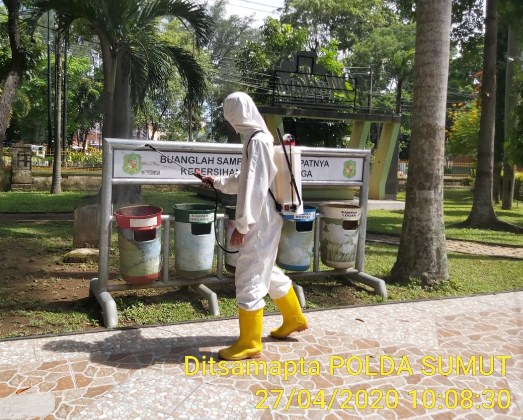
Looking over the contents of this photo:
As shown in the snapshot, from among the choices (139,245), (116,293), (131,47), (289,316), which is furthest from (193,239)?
(131,47)

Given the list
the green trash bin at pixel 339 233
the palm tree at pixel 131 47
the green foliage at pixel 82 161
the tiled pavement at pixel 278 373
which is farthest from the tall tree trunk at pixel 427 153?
the green foliage at pixel 82 161

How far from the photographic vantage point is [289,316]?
4.08m

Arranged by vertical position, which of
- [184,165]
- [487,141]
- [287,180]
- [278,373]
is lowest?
[278,373]

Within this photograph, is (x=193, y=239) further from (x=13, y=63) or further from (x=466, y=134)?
(x=466, y=134)

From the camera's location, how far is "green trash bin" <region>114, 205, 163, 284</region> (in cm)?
450

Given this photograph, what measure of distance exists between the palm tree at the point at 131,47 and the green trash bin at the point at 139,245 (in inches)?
234

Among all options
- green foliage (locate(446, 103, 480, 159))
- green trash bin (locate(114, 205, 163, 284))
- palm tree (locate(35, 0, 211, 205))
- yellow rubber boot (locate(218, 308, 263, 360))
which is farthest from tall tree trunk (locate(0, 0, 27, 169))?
green foliage (locate(446, 103, 480, 159))

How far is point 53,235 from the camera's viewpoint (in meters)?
8.49

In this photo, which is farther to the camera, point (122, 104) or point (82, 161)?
point (82, 161)

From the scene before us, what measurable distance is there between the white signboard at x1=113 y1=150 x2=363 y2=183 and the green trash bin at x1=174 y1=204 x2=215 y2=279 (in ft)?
1.12

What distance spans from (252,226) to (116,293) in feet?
6.97

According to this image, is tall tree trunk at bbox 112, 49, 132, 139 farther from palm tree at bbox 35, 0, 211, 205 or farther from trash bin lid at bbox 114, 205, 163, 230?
trash bin lid at bbox 114, 205, 163, 230

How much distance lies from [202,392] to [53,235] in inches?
242

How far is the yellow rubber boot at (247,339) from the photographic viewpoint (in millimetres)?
3691
